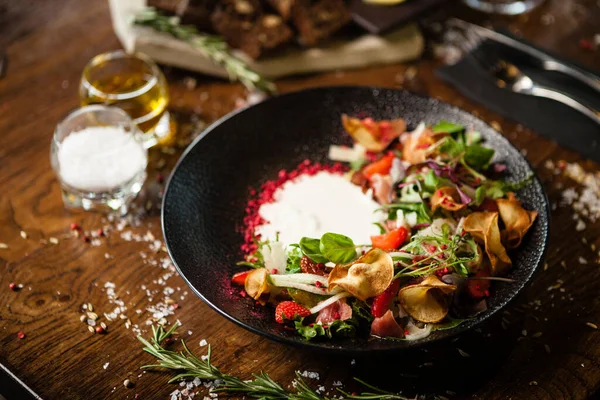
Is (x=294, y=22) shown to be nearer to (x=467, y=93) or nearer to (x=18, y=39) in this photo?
(x=467, y=93)

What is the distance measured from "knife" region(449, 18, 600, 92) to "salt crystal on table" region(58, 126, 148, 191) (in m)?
1.06

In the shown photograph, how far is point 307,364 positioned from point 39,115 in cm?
109

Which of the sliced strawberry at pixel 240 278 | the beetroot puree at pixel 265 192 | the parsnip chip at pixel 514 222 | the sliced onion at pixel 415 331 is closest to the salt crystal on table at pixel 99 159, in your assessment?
the beetroot puree at pixel 265 192

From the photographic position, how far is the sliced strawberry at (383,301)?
122cm

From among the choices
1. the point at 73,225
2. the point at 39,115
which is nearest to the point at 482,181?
the point at 73,225

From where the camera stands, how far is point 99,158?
153 cm

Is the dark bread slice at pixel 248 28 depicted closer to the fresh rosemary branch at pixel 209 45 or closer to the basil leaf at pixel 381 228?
the fresh rosemary branch at pixel 209 45

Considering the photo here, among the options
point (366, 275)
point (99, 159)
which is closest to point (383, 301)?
point (366, 275)

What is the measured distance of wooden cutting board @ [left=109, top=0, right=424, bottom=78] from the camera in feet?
6.39

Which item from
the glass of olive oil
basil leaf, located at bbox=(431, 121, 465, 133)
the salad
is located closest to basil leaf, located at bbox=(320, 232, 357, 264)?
the salad

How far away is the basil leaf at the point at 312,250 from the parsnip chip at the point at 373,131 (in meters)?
0.42

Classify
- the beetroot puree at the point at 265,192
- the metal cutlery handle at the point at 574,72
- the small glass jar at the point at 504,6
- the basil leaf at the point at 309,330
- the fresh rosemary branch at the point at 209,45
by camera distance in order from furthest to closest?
the small glass jar at the point at 504,6, the fresh rosemary branch at the point at 209,45, the metal cutlery handle at the point at 574,72, the beetroot puree at the point at 265,192, the basil leaf at the point at 309,330

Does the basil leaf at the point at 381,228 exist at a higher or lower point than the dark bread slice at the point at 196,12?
lower

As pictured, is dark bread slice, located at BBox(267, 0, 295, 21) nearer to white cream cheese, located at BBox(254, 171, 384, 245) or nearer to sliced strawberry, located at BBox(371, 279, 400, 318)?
white cream cheese, located at BBox(254, 171, 384, 245)
